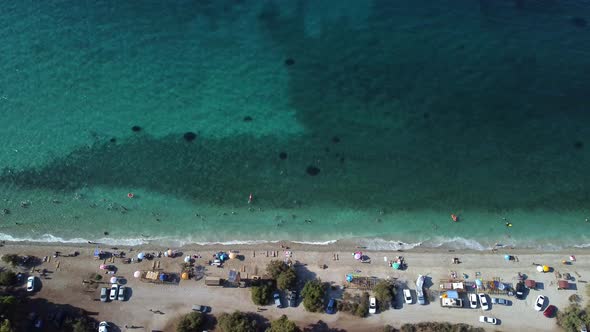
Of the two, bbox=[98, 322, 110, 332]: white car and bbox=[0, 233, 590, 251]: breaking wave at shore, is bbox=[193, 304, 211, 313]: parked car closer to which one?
bbox=[0, 233, 590, 251]: breaking wave at shore

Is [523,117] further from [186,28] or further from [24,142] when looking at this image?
[24,142]

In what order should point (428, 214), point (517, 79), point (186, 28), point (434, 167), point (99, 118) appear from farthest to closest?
point (186, 28) → point (517, 79) → point (99, 118) → point (434, 167) → point (428, 214)

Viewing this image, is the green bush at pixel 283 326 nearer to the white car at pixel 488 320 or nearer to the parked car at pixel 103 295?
the parked car at pixel 103 295

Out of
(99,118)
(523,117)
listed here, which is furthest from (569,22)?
(99,118)

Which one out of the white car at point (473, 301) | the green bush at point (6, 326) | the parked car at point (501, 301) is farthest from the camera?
the parked car at point (501, 301)

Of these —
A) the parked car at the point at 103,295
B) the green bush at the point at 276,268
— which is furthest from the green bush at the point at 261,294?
the parked car at the point at 103,295
